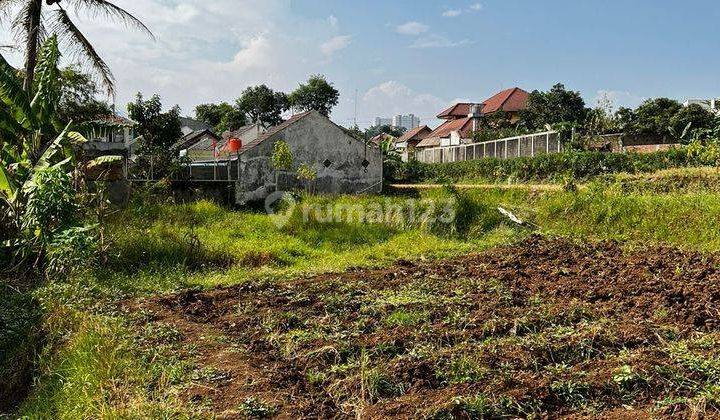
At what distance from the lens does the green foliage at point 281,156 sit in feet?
57.6

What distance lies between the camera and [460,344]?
4512 mm

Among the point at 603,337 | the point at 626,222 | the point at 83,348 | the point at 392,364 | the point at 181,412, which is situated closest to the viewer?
the point at 181,412

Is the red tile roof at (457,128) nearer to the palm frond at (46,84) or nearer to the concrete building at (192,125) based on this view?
the concrete building at (192,125)

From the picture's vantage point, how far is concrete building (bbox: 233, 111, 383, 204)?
701 inches

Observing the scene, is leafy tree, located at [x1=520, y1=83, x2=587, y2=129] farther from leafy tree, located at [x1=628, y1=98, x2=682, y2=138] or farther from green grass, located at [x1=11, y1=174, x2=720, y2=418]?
green grass, located at [x1=11, y1=174, x2=720, y2=418]

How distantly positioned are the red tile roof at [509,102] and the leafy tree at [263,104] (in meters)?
21.2

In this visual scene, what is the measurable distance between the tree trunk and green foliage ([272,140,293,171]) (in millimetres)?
7088

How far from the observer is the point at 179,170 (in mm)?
18516

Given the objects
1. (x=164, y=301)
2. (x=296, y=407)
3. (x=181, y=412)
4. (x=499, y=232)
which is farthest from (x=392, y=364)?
(x=499, y=232)

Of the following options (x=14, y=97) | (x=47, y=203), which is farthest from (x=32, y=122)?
(x=47, y=203)

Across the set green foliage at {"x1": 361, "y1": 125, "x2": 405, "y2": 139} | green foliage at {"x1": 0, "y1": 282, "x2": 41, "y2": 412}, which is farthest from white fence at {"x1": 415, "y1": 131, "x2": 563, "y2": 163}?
green foliage at {"x1": 0, "y1": 282, "x2": 41, "y2": 412}

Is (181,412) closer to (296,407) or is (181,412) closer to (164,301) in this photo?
(296,407)

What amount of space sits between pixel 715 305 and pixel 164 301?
6051mm

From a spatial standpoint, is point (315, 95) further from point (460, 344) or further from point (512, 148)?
point (460, 344)
